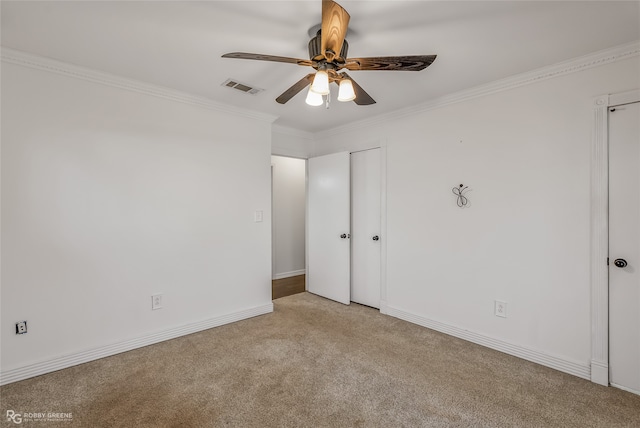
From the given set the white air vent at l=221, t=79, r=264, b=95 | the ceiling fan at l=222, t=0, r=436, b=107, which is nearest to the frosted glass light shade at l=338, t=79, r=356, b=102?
the ceiling fan at l=222, t=0, r=436, b=107

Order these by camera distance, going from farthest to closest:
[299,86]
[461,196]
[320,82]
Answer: [461,196] < [299,86] < [320,82]

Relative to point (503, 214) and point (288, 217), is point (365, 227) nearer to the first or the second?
point (503, 214)

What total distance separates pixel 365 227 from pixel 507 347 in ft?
6.30

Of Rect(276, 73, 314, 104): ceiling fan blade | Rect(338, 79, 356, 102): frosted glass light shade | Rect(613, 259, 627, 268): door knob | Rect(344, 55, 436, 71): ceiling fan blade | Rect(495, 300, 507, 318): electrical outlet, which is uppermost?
Rect(344, 55, 436, 71): ceiling fan blade

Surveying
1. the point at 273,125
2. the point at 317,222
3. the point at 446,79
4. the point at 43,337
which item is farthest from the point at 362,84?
the point at 43,337

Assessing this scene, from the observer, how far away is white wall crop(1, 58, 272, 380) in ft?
7.32

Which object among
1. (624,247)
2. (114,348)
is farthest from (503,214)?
(114,348)

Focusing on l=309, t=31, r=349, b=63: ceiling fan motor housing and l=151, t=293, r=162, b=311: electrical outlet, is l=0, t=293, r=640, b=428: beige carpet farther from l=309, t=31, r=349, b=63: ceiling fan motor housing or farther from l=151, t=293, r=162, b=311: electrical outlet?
l=309, t=31, r=349, b=63: ceiling fan motor housing

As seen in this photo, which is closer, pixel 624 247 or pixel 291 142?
pixel 624 247

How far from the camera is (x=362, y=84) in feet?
8.78

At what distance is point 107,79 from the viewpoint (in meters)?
2.54

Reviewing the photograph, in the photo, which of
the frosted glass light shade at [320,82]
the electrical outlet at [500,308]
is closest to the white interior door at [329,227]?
the electrical outlet at [500,308]

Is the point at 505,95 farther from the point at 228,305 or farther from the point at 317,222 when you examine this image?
the point at 228,305

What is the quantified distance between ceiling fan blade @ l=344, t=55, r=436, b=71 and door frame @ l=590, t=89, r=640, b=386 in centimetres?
151
